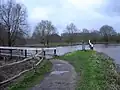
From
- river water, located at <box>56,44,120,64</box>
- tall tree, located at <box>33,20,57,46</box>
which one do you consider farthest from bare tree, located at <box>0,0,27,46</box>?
tall tree, located at <box>33,20,57,46</box>

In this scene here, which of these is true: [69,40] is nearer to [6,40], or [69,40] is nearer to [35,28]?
[35,28]

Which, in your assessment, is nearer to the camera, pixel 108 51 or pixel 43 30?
pixel 108 51

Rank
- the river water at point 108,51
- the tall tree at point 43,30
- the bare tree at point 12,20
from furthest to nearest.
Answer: the tall tree at point 43,30
the bare tree at point 12,20
the river water at point 108,51

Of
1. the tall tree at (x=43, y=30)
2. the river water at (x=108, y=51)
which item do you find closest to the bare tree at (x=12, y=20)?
the river water at (x=108, y=51)

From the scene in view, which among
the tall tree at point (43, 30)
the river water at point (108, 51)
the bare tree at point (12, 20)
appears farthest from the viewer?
the tall tree at point (43, 30)

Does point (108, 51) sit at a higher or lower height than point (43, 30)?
lower

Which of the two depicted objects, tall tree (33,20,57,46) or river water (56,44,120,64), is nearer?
river water (56,44,120,64)

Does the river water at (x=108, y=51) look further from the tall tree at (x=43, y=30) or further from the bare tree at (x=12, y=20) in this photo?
the tall tree at (x=43, y=30)

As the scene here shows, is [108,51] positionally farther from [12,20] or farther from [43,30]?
[43,30]

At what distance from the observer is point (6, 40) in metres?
65.8

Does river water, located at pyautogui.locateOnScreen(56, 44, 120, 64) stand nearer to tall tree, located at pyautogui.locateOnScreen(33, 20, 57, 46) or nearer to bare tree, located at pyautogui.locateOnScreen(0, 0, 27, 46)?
bare tree, located at pyautogui.locateOnScreen(0, 0, 27, 46)

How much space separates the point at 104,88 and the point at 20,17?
57.5 meters

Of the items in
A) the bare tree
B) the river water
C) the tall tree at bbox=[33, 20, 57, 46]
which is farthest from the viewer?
the tall tree at bbox=[33, 20, 57, 46]

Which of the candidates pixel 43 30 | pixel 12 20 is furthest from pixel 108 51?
pixel 43 30
